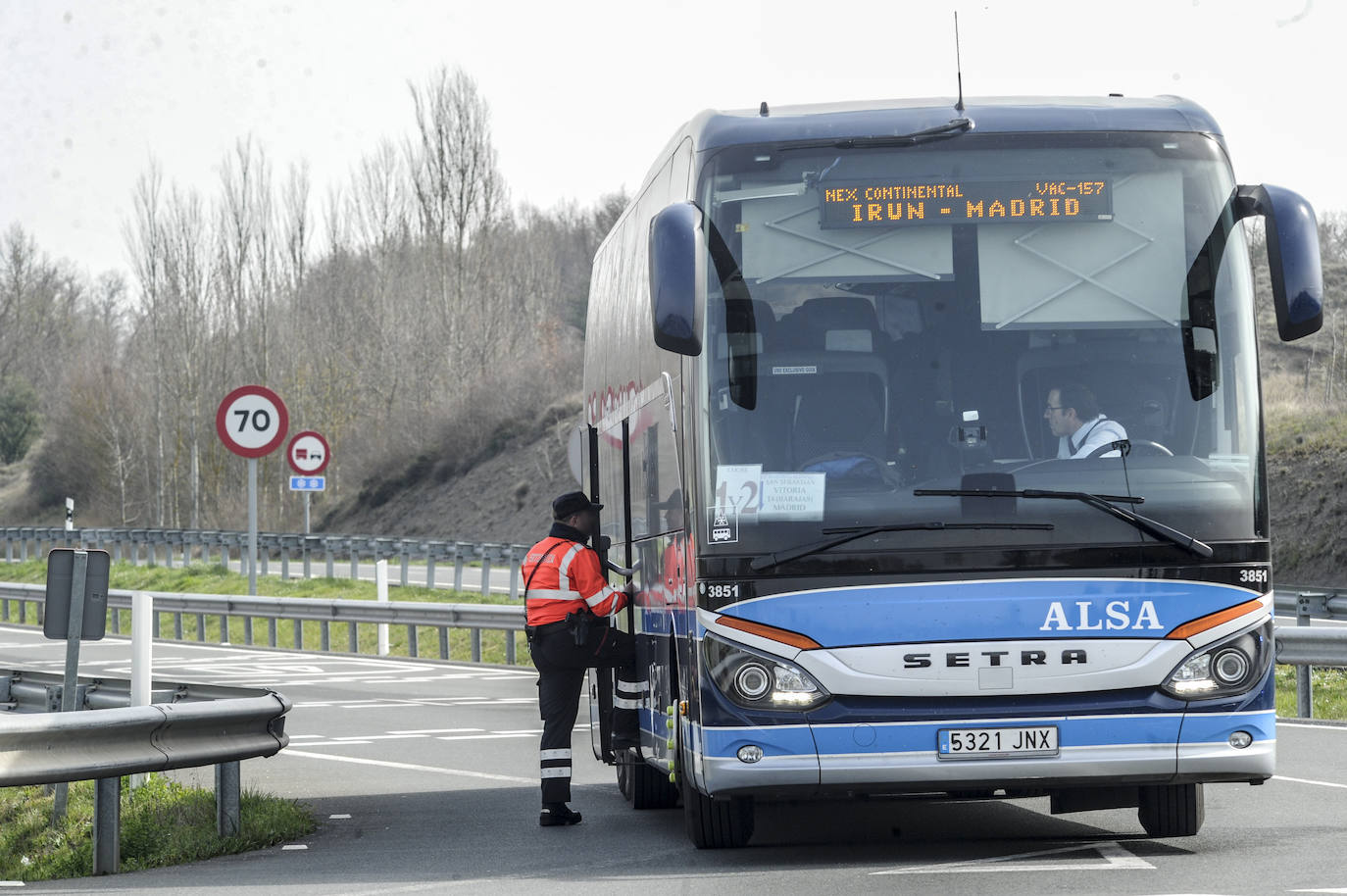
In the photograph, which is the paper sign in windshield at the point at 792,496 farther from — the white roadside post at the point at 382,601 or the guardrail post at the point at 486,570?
the guardrail post at the point at 486,570

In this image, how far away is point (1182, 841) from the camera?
363 inches

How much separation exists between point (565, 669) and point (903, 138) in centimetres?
357

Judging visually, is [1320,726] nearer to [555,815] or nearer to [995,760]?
[555,815]

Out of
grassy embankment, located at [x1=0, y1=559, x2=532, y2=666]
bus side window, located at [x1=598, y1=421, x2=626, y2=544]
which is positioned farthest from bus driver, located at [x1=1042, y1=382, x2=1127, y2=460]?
grassy embankment, located at [x1=0, y1=559, x2=532, y2=666]

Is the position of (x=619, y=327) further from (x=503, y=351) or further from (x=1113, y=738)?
(x=503, y=351)

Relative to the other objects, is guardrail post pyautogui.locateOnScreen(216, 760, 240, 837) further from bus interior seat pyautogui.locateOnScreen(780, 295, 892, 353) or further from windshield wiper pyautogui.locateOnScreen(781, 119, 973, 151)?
windshield wiper pyautogui.locateOnScreen(781, 119, 973, 151)

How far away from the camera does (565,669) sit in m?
10.7

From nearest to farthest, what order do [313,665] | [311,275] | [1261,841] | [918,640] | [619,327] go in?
1. [918,640]
2. [1261,841]
3. [619,327]
4. [313,665]
5. [311,275]

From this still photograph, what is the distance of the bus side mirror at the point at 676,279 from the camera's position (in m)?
7.97

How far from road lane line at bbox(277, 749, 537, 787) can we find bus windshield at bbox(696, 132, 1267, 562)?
16.2ft

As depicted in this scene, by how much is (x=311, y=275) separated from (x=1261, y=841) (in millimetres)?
69052

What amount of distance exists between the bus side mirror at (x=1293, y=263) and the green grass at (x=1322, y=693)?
975 centimetres

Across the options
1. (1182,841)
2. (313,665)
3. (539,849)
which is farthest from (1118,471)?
(313,665)

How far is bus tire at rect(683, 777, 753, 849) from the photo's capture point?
9.05 meters
